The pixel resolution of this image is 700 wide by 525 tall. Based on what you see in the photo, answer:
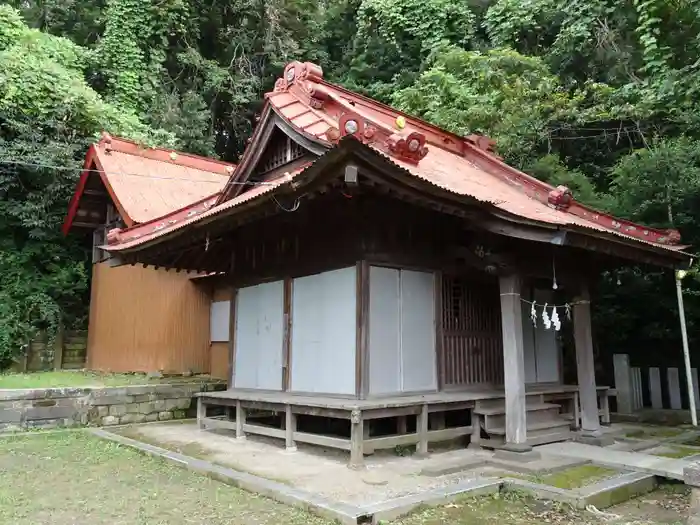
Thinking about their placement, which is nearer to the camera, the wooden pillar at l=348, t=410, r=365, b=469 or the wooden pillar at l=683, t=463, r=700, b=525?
the wooden pillar at l=683, t=463, r=700, b=525

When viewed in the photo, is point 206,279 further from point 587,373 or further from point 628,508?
point 628,508

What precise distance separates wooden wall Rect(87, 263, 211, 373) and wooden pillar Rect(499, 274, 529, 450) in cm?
787

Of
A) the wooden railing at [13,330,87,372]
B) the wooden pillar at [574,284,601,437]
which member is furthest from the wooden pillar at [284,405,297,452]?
the wooden railing at [13,330,87,372]

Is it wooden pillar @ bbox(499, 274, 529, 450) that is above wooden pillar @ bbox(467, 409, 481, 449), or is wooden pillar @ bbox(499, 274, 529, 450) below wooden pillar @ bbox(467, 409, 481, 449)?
above

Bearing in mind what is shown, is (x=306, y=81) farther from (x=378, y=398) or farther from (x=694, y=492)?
(x=694, y=492)

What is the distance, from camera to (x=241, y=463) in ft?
22.4

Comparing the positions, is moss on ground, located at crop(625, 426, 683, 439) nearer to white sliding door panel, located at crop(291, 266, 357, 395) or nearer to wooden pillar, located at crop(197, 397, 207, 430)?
white sliding door panel, located at crop(291, 266, 357, 395)

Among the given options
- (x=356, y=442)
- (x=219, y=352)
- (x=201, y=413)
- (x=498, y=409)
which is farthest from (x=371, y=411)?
(x=219, y=352)

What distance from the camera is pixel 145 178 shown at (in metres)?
13.9

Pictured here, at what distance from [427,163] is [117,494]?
6.24m

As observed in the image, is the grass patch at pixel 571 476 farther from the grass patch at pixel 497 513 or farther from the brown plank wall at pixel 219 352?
the brown plank wall at pixel 219 352

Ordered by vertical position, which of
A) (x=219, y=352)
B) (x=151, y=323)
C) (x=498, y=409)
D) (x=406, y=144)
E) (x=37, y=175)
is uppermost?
(x=37, y=175)

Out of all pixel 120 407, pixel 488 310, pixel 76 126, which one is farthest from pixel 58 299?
pixel 488 310

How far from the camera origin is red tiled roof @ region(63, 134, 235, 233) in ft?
42.5
